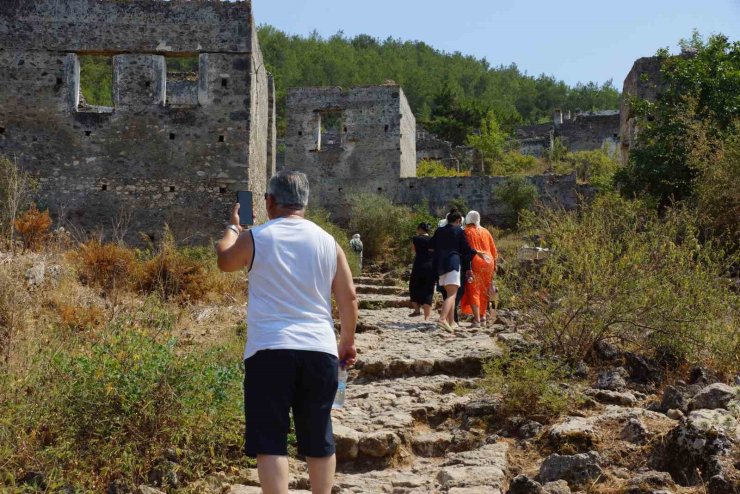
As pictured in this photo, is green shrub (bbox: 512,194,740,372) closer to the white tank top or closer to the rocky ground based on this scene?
the rocky ground

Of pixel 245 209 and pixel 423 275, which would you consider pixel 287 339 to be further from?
pixel 423 275

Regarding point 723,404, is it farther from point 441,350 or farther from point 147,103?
point 147,103

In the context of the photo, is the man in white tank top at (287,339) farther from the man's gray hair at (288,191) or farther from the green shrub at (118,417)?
the green shrub at (118,417)

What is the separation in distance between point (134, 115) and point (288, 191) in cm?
1107

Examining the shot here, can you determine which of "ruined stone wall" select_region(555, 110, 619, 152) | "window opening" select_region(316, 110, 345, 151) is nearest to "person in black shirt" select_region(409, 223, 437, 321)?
"window opening" select_region(316, 110, 345, 151)

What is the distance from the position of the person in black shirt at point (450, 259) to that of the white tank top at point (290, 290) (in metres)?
6.05

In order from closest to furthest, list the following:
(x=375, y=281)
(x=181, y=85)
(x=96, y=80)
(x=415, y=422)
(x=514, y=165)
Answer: (x=415, y=422)
(x=375, y=281)
(x=181, y=85)
(x=514, y=165)
(x=96, y=80)

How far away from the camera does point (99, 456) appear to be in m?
4.73

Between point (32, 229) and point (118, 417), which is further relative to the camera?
point (32, 229)

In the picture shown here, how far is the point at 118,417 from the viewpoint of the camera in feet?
16.1

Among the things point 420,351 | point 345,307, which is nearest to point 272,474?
point 345,307

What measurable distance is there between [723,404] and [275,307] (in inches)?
131

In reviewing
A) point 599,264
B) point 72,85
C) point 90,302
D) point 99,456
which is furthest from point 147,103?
point 99,456

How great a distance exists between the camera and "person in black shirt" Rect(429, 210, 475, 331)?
1029 cm
